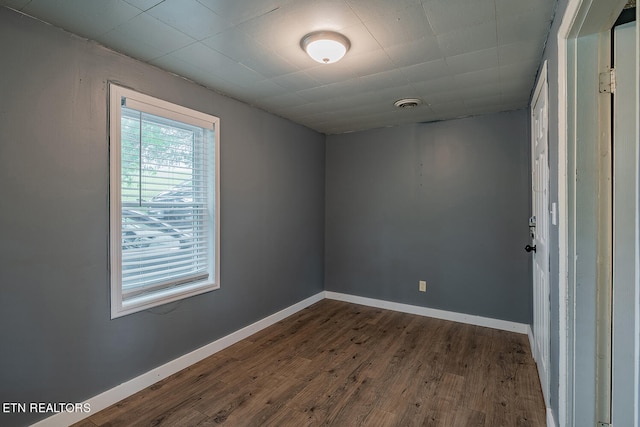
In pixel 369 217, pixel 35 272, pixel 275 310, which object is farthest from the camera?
pixel 369 217

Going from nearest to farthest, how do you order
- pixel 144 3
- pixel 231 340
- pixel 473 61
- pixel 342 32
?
1. pixel 144 3
2. pixel 342 32
3. pixel 473 61
4. pixel 231 340

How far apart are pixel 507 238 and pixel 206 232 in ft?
10.1

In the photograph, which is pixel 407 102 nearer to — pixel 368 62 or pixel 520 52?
pixel 368 62

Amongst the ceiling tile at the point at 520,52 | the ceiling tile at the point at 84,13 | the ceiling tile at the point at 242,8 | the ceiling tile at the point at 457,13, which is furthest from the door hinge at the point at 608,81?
the ceiling tile at the point at 84,13

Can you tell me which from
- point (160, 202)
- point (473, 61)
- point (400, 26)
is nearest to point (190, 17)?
A: point (400, 26)

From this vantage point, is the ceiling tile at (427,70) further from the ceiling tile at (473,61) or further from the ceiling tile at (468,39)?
the ceiling tile at (468,39)

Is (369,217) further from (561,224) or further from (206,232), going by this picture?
(561,224)

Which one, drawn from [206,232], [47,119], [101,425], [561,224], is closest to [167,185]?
[206,232]

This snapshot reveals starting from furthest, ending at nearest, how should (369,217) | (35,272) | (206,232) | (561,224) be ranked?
(369,217) < (206,232) < (35,272) < (561,224)

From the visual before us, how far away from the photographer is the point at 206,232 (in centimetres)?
281

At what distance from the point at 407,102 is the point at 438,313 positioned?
2442mm

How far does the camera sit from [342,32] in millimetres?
1851

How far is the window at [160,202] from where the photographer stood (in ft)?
6.98

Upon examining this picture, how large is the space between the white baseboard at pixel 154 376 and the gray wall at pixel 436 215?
1453 millimetres
